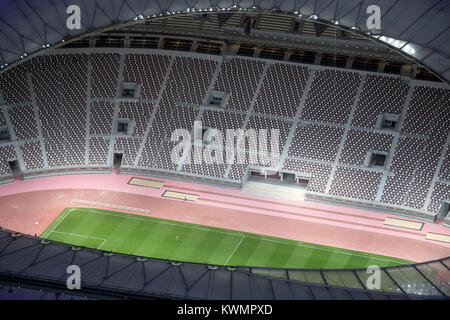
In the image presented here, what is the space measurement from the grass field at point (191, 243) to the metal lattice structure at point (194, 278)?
1128 cm

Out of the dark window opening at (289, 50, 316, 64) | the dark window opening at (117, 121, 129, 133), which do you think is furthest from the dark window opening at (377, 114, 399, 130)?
the dark window opening at (117, 121, 129, 133)

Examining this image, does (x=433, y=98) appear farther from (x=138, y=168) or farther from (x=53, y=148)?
(x=53, y=148)

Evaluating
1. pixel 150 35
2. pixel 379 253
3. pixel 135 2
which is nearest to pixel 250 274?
pixel 379 253

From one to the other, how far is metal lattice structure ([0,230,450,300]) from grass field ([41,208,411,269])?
1128 centimetres

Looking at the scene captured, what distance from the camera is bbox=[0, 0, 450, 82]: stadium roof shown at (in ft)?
119

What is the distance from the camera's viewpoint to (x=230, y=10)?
1672 inches

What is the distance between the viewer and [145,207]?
48.1 m

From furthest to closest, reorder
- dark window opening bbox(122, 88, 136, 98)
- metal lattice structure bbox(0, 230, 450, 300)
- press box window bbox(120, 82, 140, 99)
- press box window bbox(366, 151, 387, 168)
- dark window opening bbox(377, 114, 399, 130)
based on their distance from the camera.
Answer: dark window opening bbox(122, 88, 136, 98)
press box window bbox(120, 82, 140, 99)
dark window opening bbox(377, 114, 399, 130)
press box window bbox(366, 151, 387, 168)
metal lattice structure bbox(0, 230, 450, 300)

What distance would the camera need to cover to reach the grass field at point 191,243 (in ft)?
138

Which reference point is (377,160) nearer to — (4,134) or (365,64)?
(365,64)

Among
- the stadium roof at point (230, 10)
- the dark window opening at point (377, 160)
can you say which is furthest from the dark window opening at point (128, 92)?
the dark window opening at point (377, 160)
